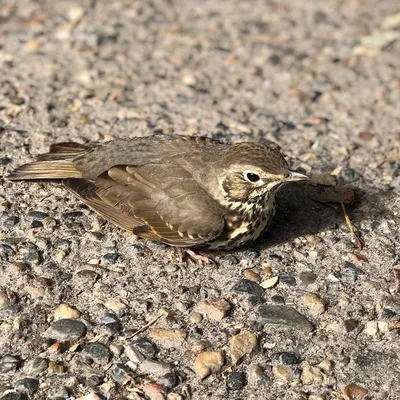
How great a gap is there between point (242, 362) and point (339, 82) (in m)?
4.49

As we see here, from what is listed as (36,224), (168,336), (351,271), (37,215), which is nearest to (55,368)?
(168,336)

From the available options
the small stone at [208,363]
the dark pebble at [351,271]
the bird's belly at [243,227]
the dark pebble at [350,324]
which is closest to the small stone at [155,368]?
the small stone at [208,363]

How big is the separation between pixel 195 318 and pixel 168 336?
249 mm

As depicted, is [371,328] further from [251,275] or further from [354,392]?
[251,275]

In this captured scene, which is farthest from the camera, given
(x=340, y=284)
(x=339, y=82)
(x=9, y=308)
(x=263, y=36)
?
(x=263, y=36)

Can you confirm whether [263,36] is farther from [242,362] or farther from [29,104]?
[242,362]

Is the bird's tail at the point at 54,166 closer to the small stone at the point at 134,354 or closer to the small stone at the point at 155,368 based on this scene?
the small stone at the point at 134,354

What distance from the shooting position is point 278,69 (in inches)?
344

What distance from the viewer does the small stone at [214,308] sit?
17.2ft

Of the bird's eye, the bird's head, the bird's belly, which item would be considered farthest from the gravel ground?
the bird's eye

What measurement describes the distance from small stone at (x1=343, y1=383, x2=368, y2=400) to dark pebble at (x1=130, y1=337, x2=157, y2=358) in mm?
1200

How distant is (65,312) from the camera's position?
17.0 feet

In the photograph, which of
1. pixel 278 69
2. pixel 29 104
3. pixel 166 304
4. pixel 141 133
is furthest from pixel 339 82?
pixel 166 304

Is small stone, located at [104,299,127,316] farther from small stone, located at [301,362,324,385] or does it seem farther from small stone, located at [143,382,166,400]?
small stone, located at [301,362,324,385]
